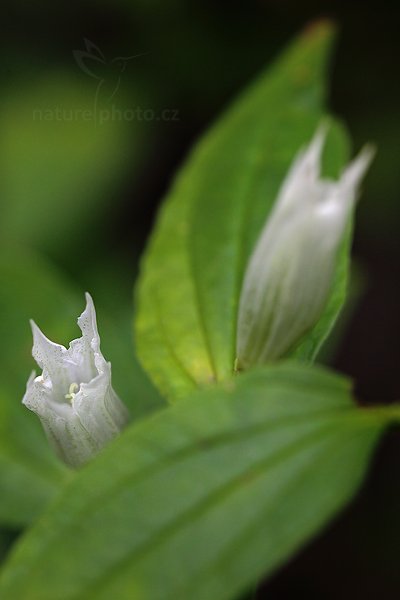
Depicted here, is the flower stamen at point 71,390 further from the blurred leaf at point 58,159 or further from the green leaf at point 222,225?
the blurred leaf at point 58,159

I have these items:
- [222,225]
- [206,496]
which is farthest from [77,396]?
[222,225]

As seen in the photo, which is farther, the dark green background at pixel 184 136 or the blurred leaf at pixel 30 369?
the dark green background at pixel 184 136

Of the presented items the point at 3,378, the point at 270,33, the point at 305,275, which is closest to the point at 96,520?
the point at 305,275

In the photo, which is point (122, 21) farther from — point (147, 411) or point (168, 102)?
point (147, 411)

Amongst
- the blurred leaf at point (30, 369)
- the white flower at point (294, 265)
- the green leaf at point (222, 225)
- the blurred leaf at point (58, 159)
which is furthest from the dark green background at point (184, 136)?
the white flower at point (294, 265)

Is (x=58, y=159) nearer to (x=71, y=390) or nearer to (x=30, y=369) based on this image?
(x=30, y=369)

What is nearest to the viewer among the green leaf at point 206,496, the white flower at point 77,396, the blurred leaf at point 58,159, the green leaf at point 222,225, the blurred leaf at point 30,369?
the green leaf at point 206,496
